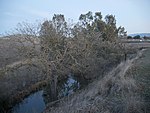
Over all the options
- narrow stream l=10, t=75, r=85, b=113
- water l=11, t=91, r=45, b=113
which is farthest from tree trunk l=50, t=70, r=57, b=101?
water l=11, t=91, r=45, b=113

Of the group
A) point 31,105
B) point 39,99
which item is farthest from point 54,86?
point 31,105

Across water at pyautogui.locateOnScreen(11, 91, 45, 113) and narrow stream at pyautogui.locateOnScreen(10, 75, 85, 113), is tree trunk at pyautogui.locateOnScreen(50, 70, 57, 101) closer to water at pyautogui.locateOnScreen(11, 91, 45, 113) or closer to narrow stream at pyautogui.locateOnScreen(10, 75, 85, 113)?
narrow stream at pyautogui.locateOnScreen(10, 75, 85, 113)

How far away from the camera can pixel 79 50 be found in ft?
60.8

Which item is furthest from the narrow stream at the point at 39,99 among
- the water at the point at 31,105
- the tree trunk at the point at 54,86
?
the tree trunk at the point at 54,86

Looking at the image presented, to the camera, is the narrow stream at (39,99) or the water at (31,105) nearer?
the water at (31,105)

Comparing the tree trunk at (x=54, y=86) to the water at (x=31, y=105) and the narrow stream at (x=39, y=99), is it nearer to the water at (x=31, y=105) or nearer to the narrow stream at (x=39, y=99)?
the narrow stream at (x=39, y=99)

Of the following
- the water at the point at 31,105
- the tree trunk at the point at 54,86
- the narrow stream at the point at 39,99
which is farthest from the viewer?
the tree trunk at the point at 54,86

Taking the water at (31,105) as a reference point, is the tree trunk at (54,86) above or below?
above

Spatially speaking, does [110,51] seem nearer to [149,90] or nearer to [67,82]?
[67,82]

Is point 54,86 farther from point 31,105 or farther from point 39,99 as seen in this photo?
point 31,105

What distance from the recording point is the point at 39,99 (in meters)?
18.5

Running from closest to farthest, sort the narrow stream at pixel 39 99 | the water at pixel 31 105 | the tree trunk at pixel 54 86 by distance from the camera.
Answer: the water at pixel 31 105, the narrow stream at pixel 39 99, the tree trunk at pixel 54 86

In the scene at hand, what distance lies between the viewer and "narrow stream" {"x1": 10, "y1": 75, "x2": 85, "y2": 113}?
15910 millimetres

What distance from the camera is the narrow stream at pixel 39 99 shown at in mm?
15910
